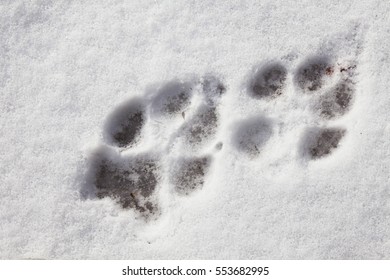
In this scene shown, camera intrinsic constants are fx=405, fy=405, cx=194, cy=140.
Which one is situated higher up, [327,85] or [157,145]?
[327,85]

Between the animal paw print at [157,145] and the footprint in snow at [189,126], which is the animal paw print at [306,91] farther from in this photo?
the animal paw print at [157,145]

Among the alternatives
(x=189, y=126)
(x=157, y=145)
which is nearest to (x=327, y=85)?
(x=189, y=126)

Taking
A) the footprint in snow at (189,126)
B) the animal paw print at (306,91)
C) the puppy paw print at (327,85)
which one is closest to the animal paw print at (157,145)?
the footprint in snow at (189,126)

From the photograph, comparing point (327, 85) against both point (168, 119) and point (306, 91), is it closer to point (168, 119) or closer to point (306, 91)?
point (306, 91)

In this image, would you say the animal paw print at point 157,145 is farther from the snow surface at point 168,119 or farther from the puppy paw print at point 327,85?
the puppy paw print at point 327,85

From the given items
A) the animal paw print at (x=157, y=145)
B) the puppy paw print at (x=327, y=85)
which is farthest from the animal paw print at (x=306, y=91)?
the animal paw print at (x=157, y=145)
